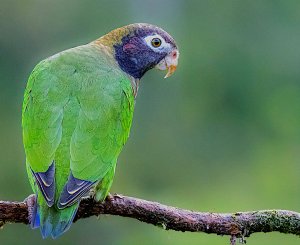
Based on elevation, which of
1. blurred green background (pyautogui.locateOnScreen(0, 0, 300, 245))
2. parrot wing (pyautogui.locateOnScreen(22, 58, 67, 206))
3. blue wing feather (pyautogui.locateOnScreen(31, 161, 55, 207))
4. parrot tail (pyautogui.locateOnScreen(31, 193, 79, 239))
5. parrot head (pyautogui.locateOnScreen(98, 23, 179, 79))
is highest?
blurred green background (pyautogui.locateOnScreen(0, 0, 300, 245))

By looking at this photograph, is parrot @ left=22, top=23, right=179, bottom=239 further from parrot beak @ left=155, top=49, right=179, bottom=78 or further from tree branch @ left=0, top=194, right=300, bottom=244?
parrot beak @ left=155, top=49, right=179, bottom=78

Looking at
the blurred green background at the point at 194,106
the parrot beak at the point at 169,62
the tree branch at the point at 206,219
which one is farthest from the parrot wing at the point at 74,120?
the blurred green background at the point at 194,106

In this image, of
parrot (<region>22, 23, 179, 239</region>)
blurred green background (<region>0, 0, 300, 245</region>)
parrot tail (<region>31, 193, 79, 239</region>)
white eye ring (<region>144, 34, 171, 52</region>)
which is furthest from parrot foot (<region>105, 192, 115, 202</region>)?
blurred green background (<region>0, 0, 300, 245</region>)

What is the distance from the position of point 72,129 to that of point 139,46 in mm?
1540

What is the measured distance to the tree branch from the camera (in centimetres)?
655

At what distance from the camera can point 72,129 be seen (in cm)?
679

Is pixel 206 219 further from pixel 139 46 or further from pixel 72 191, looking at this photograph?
pixel 139 46

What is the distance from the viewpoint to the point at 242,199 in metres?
16.7

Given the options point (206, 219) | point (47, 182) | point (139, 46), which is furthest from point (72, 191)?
point (139, 46)

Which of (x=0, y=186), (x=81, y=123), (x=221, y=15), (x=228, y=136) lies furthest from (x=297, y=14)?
(x=81, y=123)

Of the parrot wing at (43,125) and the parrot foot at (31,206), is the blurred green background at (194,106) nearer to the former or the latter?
the parrot wing at (43,125)

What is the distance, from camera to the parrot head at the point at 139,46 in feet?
26.3

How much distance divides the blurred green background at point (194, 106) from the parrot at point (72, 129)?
8.11 m

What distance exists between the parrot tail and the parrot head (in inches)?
71.8
